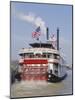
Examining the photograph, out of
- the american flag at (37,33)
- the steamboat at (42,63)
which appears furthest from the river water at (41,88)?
the american flag at (37,33)

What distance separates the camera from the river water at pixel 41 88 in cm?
208

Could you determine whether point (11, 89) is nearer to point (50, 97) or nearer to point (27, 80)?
point (27, 80)

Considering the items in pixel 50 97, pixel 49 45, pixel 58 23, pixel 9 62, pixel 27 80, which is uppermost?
pixel 58 23

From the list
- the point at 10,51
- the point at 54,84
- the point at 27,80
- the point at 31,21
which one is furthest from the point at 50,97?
the point at 31,21

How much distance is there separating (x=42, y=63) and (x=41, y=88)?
0.22 metres

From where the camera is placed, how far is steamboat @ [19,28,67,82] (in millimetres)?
2105

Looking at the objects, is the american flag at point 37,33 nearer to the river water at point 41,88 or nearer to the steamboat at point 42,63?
the steamboat at point 42,63

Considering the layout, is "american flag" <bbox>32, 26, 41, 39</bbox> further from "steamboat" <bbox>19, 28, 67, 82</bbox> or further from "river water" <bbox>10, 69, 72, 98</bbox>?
"river water" <bbox>10, 69, 72, 98</bbox>

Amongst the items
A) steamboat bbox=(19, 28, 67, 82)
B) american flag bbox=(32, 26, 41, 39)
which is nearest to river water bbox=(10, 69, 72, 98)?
steamboat bbox=(19, 28, 67, 82)

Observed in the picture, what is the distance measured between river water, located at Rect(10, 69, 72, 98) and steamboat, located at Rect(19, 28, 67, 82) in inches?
1.6

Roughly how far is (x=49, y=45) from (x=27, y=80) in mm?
366
